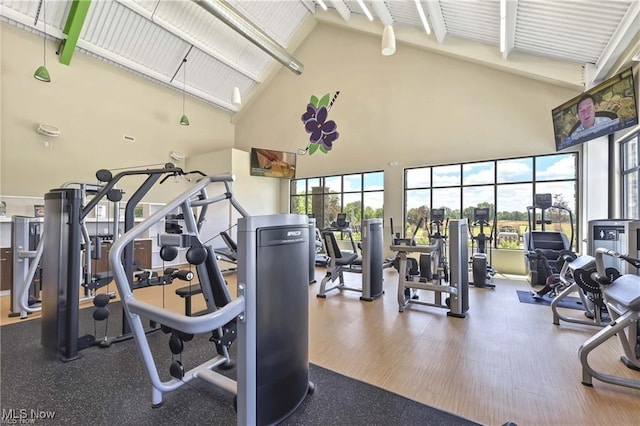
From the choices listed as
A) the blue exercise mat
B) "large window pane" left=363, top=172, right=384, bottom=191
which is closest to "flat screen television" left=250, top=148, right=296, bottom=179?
"large window pane" left=363, top=172, right=384, bottom=191

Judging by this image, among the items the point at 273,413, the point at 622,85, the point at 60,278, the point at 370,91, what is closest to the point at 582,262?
the point at 622,85

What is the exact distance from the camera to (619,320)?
7.30ft

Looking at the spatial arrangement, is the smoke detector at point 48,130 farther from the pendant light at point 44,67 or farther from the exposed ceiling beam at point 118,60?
the exposed ceiling beam at point 118,60

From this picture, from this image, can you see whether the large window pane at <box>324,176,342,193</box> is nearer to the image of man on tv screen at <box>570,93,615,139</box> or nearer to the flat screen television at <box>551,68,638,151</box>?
the flat screen television at <box>551,68,638,151</box>

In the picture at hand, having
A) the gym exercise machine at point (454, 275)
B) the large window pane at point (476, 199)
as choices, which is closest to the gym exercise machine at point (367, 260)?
the gym exercise machine at point (454, 275)

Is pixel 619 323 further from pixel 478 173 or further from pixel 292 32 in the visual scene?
pixel 292 32

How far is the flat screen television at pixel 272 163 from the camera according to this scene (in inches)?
376

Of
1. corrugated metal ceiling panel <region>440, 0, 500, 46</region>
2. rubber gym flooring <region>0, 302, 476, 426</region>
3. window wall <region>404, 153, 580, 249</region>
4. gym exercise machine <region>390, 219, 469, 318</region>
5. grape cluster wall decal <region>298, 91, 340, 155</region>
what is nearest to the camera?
rubber gym flooring <region>0, 302, 476, 426</region>

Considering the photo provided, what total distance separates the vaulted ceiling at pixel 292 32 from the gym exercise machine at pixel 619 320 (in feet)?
12.7

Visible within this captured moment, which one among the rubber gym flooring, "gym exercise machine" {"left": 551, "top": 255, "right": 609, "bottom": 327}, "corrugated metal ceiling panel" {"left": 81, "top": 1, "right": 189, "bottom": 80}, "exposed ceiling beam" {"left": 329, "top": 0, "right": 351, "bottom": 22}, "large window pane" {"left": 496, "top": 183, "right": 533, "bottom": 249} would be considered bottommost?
the rubber gym flooring

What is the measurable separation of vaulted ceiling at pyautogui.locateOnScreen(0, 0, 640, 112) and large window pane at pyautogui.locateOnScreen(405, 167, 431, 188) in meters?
2.88

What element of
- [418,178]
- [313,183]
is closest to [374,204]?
[418,178]

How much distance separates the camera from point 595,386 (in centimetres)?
224

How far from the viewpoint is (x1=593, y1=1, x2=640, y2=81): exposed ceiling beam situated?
3952mm
